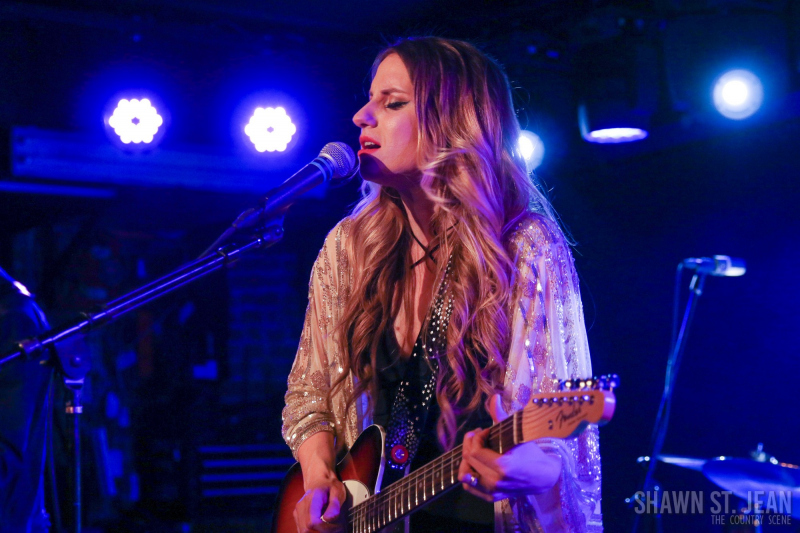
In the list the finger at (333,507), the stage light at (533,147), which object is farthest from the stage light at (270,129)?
the finger at (333,507)

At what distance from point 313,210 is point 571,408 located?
5.14m

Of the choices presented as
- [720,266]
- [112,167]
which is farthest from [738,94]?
[112,167]

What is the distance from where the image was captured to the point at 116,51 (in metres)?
5.46

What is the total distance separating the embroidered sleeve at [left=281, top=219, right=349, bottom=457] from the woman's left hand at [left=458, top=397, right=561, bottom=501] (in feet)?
2.38

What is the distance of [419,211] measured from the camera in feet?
7.61

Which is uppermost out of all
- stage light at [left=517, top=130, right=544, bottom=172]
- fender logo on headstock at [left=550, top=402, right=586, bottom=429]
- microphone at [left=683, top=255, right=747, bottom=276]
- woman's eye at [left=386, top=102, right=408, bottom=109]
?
stage light at [left=517, top=130, right=544, bottom=172]

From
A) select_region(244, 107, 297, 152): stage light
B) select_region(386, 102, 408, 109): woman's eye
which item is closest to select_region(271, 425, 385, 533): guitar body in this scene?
select_region(386, 102, 408, 109): woman's eye

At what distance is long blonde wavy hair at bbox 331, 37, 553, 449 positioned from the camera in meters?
1.95

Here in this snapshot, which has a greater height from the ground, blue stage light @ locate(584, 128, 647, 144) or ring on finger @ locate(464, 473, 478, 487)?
blue stage light @ locate(584, 128, 647, 144)

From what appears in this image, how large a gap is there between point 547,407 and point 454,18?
178 inches

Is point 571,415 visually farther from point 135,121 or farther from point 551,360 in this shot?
point 135,121

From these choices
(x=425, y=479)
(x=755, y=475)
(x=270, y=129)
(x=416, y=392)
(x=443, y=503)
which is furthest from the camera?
(x=270, y=129)

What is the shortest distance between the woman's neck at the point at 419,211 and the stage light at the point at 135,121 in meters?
3.59

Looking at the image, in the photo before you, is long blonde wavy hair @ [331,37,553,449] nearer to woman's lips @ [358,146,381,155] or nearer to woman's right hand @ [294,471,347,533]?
woman's lips @ [358,146,381,155]
